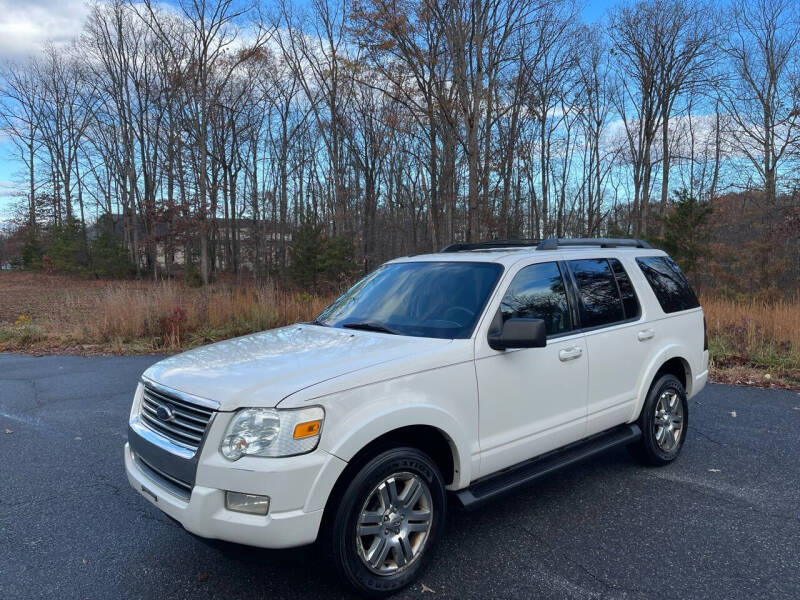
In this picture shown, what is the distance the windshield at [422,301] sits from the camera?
11.2ft

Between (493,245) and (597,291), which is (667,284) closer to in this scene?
(597,291)

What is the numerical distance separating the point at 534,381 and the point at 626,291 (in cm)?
148

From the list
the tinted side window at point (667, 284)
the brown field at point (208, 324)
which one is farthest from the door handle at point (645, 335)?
the brown field at point (208, 324)

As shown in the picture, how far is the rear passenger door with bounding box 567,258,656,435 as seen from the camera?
3.92 m

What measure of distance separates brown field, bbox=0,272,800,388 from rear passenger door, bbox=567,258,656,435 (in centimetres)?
502

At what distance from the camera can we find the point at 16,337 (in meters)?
11.7

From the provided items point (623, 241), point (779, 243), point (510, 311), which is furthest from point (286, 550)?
point (779, 243)

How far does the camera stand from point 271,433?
2.48 meters

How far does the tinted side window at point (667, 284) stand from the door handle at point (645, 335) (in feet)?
1.18

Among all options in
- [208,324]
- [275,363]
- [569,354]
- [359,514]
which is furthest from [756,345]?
[208,324]

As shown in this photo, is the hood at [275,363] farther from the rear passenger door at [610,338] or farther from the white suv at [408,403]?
the rear passenger door at [610,338]

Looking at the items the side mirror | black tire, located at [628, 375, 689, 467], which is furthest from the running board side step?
the side mirror

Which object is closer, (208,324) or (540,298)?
(540,298)

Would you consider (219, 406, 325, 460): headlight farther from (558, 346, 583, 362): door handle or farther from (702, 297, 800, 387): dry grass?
(702, 297, 800, 387): dry grass
